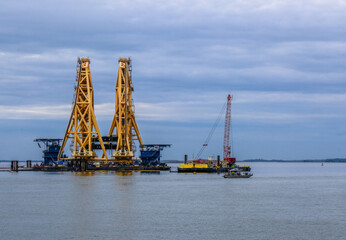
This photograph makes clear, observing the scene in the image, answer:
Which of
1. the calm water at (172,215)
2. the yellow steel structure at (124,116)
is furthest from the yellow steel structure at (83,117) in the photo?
the calm water at (172,215)

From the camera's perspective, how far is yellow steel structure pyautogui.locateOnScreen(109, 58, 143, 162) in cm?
17088

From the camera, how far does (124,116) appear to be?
174 m

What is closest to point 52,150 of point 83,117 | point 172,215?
point 83,117

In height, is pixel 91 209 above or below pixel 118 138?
below

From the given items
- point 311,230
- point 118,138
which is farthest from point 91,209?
point 118,138

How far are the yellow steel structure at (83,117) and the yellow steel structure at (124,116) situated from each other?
6053mm

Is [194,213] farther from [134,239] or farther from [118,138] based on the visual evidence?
[118,138]

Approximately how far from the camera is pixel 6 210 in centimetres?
6650

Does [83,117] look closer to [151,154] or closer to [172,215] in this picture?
[151,154]

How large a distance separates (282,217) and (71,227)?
21.7 meters

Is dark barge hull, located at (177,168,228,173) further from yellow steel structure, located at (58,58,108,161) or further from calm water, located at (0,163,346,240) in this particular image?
calm water, located at (0,163,346,240)

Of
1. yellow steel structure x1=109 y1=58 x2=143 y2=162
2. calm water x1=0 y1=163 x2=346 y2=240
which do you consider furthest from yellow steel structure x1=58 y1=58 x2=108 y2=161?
calm water x1=0 y1=163 x2=346 y2=240

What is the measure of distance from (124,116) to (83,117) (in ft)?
43.5

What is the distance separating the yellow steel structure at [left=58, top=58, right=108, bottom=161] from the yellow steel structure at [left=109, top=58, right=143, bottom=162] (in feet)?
19.9
